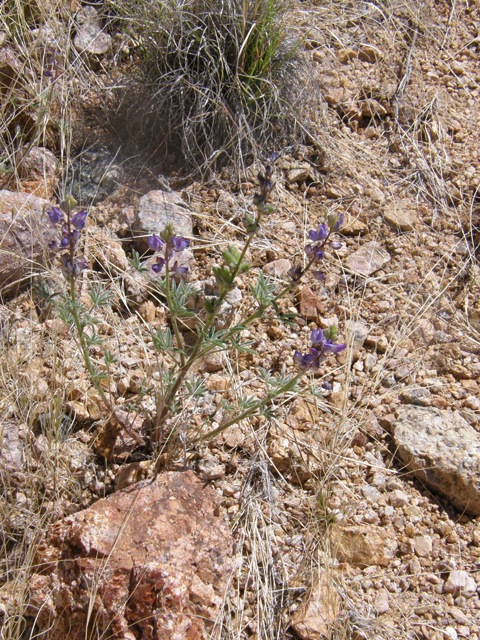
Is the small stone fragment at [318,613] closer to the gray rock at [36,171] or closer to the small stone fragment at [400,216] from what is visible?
the small stone fragment at [400,216]

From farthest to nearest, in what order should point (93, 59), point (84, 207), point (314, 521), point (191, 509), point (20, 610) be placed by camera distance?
1. point (93, 59)
2. point (84, 207)
3. point (314, 521)
4. point (191, 509)
5. point (20, 610)

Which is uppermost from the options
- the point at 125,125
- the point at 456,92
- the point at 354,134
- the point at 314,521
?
the point at 456,92

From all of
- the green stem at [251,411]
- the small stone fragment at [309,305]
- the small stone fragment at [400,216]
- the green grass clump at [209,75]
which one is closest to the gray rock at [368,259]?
the small stone fragment at [400,216]

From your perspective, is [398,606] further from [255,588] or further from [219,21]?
[219,21]

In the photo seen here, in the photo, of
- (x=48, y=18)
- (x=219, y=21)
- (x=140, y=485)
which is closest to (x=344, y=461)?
(x=140, y=485)

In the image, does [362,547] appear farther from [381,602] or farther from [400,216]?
[400,216]

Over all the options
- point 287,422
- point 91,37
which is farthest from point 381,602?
point 91,37

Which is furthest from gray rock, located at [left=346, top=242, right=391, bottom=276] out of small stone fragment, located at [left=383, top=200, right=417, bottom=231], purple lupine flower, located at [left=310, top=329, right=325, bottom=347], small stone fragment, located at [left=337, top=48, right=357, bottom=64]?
small stone fragment, located at [left=337, top=48, right=357, bottom=64]
